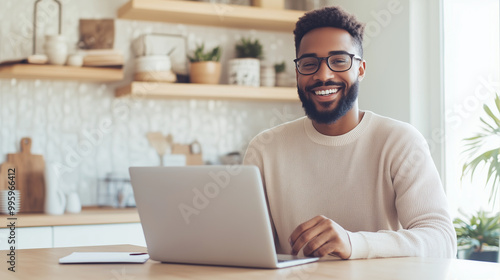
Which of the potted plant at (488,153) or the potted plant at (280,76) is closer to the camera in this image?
the potted plant at (488,153)

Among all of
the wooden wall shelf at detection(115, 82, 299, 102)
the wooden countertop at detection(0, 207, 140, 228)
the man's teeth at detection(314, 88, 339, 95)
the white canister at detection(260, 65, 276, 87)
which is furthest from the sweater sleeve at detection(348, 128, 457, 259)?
the white canister at detection(260, 65, 276, 87)

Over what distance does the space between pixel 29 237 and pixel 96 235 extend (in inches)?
12.0

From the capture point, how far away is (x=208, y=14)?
11.6 ft

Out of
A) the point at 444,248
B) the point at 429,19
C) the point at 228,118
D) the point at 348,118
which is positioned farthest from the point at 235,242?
the point at 228,118

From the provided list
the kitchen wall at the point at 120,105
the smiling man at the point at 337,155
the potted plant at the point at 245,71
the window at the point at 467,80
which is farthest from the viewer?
the potted plant at the point at 245,71

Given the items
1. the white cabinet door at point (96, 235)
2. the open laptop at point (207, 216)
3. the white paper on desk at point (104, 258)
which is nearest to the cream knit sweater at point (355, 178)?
the open laptop at point (207, 216)

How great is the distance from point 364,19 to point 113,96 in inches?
58.5

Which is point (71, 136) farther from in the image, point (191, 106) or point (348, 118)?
point (348, 118)

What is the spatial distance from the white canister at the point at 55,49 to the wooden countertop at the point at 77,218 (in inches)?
31.5

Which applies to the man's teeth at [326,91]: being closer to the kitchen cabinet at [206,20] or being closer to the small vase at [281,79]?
the kitchen cabinet at [206,20]

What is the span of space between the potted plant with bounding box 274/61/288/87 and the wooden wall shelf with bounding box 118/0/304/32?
245mm

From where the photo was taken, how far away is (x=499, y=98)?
9.38 ft

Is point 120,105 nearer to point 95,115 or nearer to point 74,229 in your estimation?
point 95,115

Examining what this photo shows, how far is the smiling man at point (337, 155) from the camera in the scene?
1.88 m
